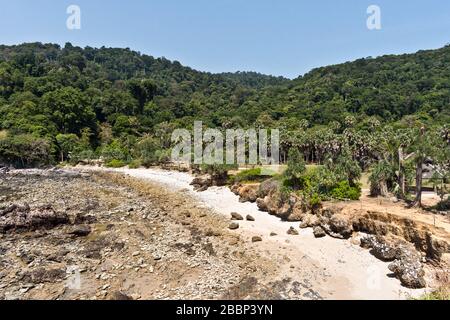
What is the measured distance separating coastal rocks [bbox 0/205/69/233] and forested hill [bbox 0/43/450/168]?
61.7 m

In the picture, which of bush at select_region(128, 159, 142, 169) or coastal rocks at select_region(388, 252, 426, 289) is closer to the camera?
coastal rocks at select_region(388, 252, 426, 289)

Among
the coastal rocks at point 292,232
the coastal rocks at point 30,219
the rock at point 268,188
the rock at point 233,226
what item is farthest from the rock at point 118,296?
the rock at point 268,188

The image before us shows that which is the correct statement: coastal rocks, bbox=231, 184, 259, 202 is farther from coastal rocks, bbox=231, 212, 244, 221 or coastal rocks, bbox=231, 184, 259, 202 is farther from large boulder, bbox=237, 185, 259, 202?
coastal rocks, bbox=231, 212, 244, 221

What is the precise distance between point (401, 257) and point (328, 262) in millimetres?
5067

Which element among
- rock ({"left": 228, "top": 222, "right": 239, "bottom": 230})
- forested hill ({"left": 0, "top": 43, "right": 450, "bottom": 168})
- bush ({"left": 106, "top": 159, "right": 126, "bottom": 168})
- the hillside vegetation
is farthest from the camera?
forested hill ({"left": 0, "top": 43, "right": 450, "bottom": 168})

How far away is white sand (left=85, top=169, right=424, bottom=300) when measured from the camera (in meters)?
19.5

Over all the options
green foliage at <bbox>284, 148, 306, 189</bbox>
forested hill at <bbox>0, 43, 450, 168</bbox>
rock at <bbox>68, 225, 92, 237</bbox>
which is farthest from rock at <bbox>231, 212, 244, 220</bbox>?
forested hill at <bbox>0, 43, 450, 168</bbox>

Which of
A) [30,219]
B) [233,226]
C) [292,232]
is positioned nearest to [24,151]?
[30,219]

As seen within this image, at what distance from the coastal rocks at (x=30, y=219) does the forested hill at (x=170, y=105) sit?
61.7 meters

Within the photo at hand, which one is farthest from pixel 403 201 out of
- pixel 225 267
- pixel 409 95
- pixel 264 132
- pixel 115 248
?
pixel 409 95

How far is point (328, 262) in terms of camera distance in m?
23.6

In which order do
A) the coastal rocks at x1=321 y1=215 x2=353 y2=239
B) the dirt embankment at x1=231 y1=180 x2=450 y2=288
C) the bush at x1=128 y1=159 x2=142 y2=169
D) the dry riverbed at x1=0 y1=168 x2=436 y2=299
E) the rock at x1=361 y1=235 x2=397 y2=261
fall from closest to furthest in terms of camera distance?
the dry riverbed at x1=0 y1=168 x2=436 y2=299
the dirt embankment at x1=231 y1=180 x2=450 y2=288
the rock at x1=361 y1=235 x2=397 y2=261
the coastal rocks at x1=321 y1=215 x2=353 y2=239
the bush at x1=128 y1=159 x2=142 y2=169

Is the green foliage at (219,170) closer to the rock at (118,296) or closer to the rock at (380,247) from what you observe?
the rock at (380,247)

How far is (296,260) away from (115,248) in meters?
15.5
